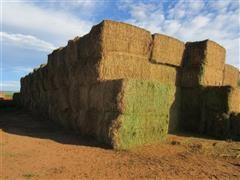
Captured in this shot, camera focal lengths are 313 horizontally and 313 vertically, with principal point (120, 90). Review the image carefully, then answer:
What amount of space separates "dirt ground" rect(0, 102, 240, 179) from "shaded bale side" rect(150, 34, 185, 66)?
2528 millimetres

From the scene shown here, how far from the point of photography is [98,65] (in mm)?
8562

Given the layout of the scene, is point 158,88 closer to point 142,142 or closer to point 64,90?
point 142,142

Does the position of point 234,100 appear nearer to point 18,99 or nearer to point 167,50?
point 167,50

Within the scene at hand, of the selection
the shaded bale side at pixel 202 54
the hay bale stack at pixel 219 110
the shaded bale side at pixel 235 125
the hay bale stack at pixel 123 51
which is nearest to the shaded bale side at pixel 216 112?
the hay bale stack at pixel 219 110

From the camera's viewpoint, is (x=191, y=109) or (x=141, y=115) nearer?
(x=141, y=115)

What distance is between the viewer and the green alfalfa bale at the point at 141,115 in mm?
7355

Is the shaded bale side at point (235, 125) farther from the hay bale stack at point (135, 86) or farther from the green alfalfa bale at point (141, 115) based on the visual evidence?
the green alfalfa bale at point (141, 115)

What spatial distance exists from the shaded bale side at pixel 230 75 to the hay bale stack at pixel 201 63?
49.6 inches

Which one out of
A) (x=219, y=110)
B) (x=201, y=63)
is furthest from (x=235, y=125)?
(x=201, y=63)

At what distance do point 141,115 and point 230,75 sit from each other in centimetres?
609

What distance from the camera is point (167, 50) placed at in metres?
9.97

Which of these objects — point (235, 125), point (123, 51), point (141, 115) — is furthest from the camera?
point (235, 125)

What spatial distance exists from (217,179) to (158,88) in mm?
3425

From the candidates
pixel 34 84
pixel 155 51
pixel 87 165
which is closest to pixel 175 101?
pixel 155 51
